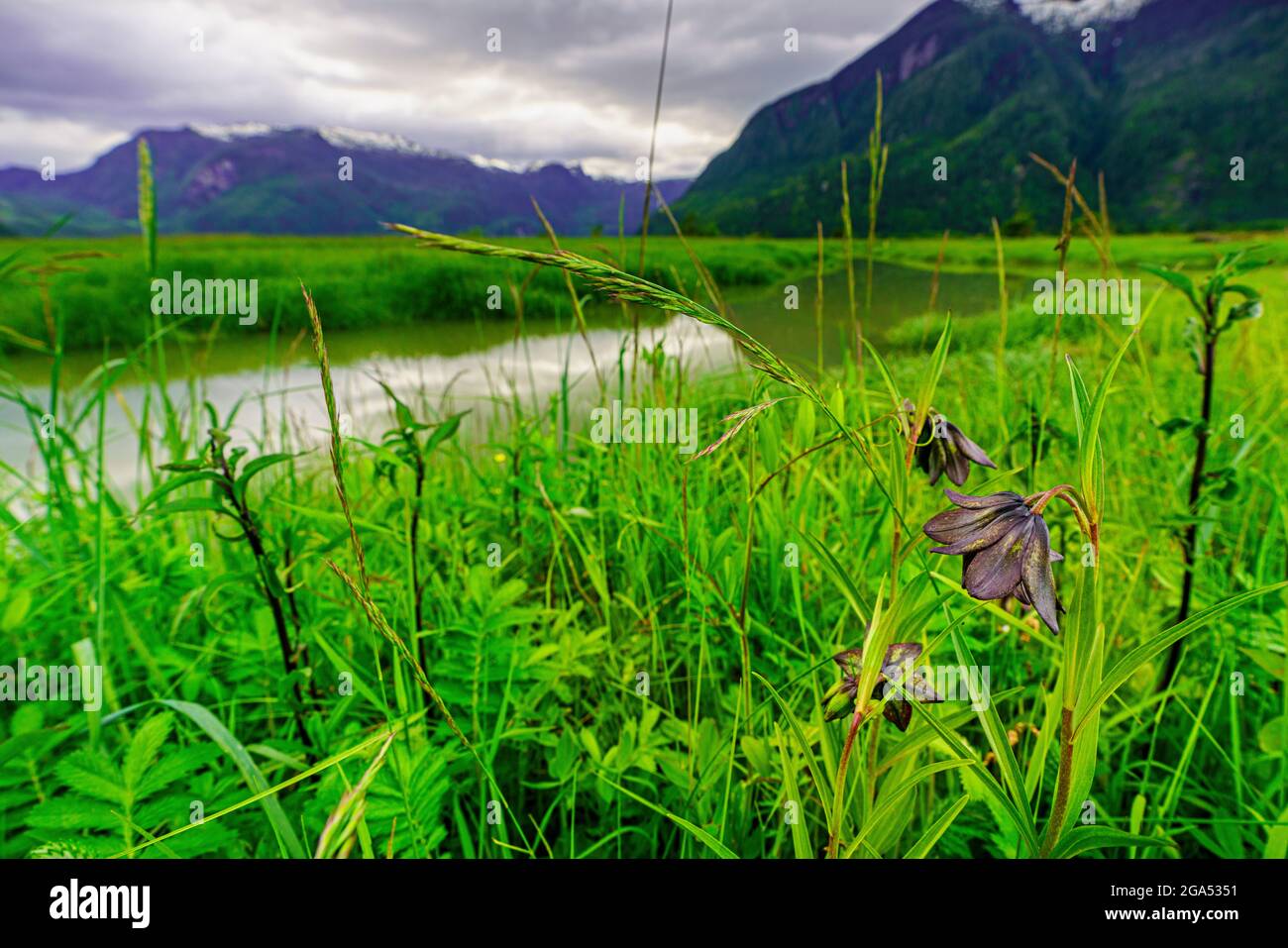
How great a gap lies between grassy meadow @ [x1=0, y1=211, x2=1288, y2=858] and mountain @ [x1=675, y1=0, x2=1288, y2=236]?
6098 centimetres

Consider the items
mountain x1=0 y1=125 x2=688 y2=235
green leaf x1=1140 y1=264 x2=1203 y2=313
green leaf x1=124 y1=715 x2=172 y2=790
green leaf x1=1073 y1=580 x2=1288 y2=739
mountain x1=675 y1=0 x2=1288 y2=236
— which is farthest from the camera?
mountain x1=0 y1=125 x2=688 y2=235

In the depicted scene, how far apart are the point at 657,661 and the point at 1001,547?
947mm

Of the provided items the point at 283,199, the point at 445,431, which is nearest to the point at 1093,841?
the point at 445,431

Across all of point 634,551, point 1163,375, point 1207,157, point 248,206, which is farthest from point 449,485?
point 248,206

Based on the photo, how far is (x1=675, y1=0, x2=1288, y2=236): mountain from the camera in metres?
82.1

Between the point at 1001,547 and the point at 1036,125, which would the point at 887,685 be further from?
the point at 1036,125

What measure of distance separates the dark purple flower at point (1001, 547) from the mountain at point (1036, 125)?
61899 mm

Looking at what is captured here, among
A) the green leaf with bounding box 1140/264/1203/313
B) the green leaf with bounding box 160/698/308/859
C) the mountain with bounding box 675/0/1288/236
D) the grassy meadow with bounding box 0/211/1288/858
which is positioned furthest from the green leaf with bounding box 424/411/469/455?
the mountain with bounding box 675/0/1288/236

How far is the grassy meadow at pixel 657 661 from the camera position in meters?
0.66

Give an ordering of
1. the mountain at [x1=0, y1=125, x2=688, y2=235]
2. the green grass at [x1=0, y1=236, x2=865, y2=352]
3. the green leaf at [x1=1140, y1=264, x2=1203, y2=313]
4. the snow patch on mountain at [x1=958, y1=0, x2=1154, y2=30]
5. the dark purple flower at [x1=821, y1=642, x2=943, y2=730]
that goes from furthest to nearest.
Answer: the mountain at [x1=0, y1=125, x2=688, y2=235] → the snow patch on mountain at [x1=958, y1=0, x2=1154, y2=30] → the green grass at [x1=0, y1=236, x2=865, y2=352] → the green leaf at [x1=1140, y1=264, x2=1203, y2=313] → the dark purple flower at [x1=821, y1=642, x2=943, y2=730]

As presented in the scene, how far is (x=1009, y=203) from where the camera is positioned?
276 ft

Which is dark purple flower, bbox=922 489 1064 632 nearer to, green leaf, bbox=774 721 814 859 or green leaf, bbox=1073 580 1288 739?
green leaf, bbox=1073 580 1288 739

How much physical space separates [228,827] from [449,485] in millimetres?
1662
